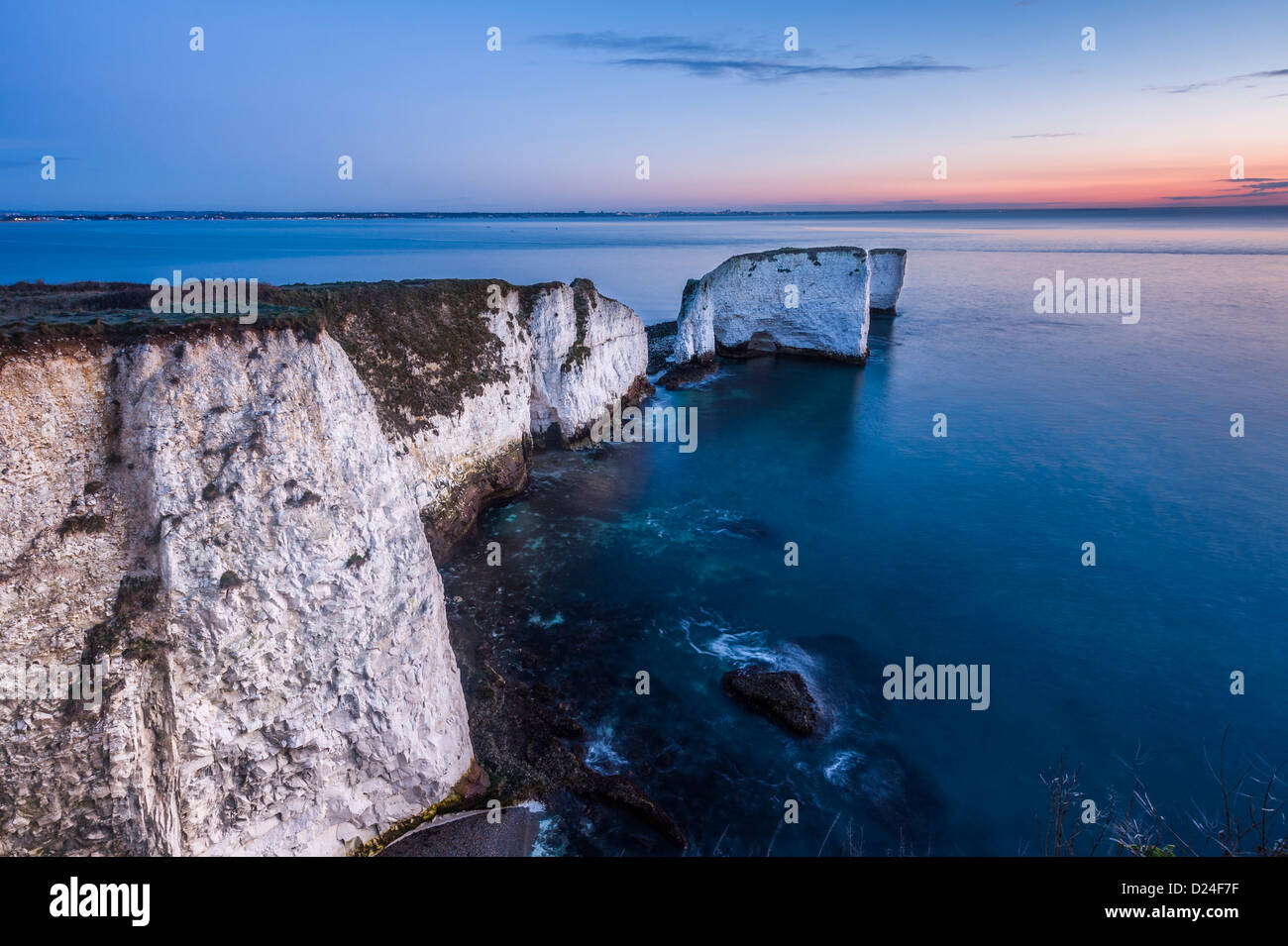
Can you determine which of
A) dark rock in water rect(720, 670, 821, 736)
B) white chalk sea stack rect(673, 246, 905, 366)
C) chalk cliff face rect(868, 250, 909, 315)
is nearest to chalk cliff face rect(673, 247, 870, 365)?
white chalk sea stack rect(673, 246, 905, 366)

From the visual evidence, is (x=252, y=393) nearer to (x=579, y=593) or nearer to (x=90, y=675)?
(x=90, y=675)

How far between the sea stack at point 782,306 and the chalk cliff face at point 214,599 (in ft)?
133

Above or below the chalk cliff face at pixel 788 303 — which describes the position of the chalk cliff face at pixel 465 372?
below

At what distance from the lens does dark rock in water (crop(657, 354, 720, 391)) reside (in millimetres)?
49094

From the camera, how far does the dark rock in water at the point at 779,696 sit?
16.9 m

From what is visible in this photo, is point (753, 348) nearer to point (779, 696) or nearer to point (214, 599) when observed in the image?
point (779, 696)

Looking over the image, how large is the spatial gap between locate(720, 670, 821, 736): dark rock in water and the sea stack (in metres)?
36.0


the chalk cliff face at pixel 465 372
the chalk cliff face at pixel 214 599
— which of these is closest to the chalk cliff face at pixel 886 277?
the chalk cliff face at pixel 465 372

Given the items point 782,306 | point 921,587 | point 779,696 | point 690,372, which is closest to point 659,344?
point 690,372

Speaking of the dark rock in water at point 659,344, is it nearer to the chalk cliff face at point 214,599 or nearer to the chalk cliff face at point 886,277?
the chalk cliff face at point 886,277

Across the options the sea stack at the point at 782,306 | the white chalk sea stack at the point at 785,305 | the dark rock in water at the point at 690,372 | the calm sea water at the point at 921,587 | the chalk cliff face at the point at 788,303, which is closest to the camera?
the calm sea water at the point at 921,587

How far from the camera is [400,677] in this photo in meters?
13.3
